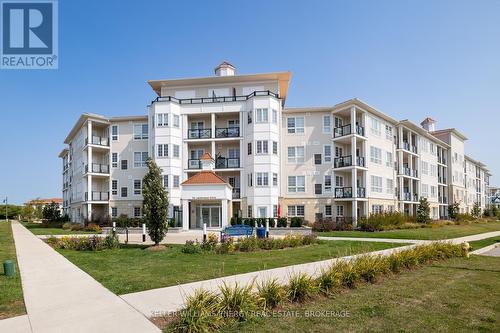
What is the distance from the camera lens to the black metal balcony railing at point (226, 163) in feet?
122

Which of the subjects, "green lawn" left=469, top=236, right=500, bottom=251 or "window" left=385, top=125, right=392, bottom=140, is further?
"window" left=385, top=125, right=392, bottom=140

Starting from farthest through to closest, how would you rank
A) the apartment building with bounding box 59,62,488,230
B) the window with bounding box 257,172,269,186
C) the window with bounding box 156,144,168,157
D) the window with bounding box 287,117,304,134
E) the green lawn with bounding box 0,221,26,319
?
the window with bounding box 287,117,304,134 → the window with bounding box 156,144,168,157 → the apartment building with bounding box 59,62,488,230 → the window with bounding box 257,172,269,186 → the green lawn with bounding box 0,221,26,319

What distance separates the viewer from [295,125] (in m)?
37.9

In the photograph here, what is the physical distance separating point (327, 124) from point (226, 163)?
37.5 ft

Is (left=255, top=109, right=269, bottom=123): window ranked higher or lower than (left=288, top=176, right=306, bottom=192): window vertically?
higher

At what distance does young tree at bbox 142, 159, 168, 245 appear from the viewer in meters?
17.3

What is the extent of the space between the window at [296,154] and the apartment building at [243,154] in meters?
0.11

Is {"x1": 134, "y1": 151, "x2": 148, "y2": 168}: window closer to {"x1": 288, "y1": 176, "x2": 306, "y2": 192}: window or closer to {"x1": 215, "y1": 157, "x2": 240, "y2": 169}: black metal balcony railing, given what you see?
{"x1": 215, "y1": 157, "x2": 240, "y2": 169}: black metal balcony railing

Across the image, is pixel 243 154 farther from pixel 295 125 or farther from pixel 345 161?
pixel 345 161

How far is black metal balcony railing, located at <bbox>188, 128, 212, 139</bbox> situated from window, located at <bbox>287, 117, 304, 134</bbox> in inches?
336

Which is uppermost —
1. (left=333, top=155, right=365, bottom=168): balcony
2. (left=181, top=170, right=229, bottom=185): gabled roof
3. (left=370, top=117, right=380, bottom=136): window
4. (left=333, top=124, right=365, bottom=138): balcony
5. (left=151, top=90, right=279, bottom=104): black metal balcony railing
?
(left=151, top=90, right=279, bottom=104): black metal balcony railing

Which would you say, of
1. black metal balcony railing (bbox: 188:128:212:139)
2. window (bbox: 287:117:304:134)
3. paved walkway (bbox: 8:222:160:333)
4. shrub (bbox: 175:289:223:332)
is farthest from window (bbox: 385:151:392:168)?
shrub (bbox: 175:289:223:332)

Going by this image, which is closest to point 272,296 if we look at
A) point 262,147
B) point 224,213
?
point 224,213

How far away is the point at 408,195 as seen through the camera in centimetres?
4397
